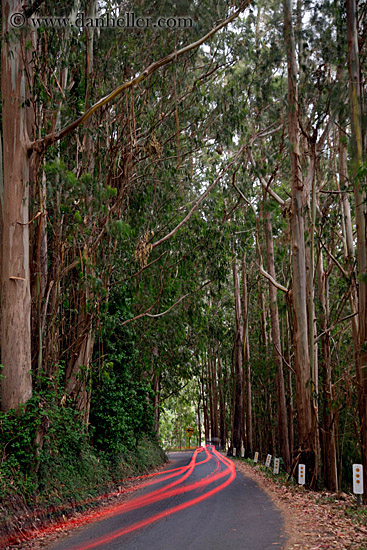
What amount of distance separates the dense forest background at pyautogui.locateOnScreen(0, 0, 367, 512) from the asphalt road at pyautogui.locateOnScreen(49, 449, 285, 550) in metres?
1.46

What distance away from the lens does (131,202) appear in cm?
1681

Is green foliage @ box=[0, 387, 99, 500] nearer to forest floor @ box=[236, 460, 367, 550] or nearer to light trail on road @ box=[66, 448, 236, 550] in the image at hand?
light trail on road @ box=[66, 448, 236, 550]

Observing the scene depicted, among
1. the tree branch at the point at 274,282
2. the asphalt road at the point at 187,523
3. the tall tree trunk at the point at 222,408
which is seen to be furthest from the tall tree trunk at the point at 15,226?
the tall tree trunk at the point at 222,408

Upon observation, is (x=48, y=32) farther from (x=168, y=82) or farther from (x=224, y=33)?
(x=224, y=33)

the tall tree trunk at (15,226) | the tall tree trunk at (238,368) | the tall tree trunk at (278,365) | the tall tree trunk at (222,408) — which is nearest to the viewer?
the tall tree trunk at (15,226)

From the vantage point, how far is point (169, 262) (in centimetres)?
1883

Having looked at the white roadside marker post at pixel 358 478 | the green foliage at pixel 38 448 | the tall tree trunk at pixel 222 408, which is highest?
the green foliage at pixel 38 448

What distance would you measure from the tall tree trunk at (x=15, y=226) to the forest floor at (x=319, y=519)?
5.44 m

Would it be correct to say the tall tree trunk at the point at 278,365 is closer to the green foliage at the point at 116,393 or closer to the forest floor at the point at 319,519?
the green foliage at the point at 116,393

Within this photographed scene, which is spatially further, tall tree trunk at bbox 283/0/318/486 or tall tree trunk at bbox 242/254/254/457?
tall tree trunk at bbox 242/254/254/457

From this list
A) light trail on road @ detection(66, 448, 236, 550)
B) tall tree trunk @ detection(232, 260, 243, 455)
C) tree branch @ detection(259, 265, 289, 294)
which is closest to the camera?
light trail on road @ detection(66, 448, 236, 550)

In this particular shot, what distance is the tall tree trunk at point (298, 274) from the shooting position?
14289mm

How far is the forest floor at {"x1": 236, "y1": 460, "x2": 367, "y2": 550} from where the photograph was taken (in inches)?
287

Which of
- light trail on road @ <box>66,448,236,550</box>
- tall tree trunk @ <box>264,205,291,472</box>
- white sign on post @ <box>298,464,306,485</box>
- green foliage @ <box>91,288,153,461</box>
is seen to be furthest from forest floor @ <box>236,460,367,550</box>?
tall tree trunk @ <box>264,205,291,472</box>
